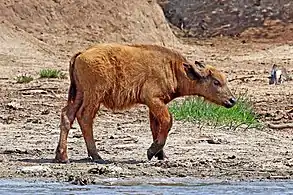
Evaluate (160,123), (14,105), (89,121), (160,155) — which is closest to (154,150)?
(160,155)

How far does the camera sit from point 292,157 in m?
11.8

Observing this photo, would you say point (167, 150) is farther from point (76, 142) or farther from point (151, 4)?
point (151, 4)

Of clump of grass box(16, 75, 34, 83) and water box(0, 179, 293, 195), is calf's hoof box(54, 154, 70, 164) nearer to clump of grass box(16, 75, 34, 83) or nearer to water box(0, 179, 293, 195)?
water box(0, 179, 293, 195)

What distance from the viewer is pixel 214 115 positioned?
14.2m

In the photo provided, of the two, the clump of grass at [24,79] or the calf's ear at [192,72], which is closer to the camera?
the calf's ear at [192,72]

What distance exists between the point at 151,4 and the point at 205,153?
18953 mm

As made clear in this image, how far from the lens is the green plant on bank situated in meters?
14.1

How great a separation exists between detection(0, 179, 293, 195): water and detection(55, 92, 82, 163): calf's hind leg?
1.11 meters

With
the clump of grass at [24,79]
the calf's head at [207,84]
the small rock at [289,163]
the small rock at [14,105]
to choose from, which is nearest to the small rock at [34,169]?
the calf's head at [207,84]

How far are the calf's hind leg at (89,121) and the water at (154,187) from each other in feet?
3.92

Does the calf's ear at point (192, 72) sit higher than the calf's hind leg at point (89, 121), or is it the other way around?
the calf's ear at point (192, 72)

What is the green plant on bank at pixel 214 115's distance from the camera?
1408 centimetres

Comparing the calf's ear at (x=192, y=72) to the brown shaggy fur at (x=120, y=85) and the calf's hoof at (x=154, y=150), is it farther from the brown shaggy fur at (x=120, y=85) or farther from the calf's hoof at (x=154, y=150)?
the calf's hoof at (x=154, y=150)

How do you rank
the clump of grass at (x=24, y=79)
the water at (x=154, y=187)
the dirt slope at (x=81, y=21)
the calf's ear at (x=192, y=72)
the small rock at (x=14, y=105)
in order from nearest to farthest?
the water at (x=154, y=187)
the calf's ear at (x=192, y=72)
the small rock at (x=14, y=105)
the clump of grass at (x=24, y=79)
the dirt slope at (x=81, y=21)
